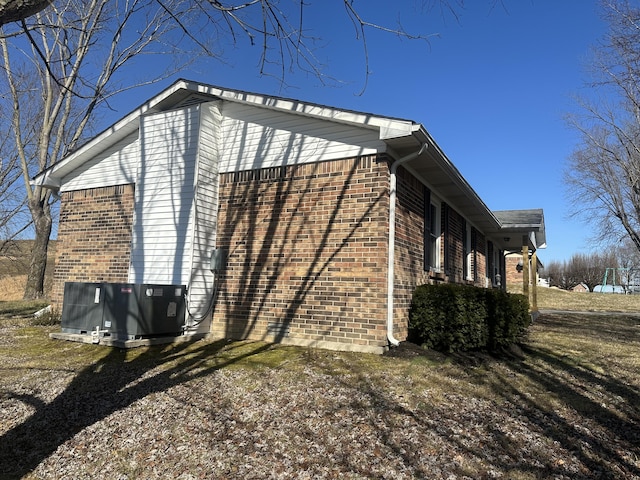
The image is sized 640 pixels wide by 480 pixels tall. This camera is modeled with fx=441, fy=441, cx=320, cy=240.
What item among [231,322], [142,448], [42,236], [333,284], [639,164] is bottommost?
[142,448]

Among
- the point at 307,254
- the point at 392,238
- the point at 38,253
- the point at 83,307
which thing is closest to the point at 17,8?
the point at 307,254

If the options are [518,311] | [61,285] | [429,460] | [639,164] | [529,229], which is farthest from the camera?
[639,164]

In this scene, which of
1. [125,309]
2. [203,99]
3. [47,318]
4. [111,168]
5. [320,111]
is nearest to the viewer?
[125,309]

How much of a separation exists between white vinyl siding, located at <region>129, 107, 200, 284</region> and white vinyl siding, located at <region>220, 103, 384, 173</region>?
2.34ft

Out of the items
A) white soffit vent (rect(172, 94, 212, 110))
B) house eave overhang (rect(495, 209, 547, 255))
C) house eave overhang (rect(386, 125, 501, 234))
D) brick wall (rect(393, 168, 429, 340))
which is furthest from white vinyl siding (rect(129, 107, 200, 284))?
house eave overhang (rect(495, 209, 547, 255))

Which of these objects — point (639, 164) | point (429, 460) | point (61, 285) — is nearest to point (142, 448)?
point (429, 460)

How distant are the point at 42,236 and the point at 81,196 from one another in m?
8.92

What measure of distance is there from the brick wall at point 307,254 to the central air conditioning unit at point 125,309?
3.38 ft

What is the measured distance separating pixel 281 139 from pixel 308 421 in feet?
18.0

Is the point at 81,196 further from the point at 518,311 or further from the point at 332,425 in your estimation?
the point at 518,311

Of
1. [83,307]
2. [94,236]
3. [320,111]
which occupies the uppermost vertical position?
[320,111]

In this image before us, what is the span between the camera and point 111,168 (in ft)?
34.5

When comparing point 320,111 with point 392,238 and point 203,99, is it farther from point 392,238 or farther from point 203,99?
point 203,99

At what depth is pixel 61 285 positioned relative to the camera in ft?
35.3
